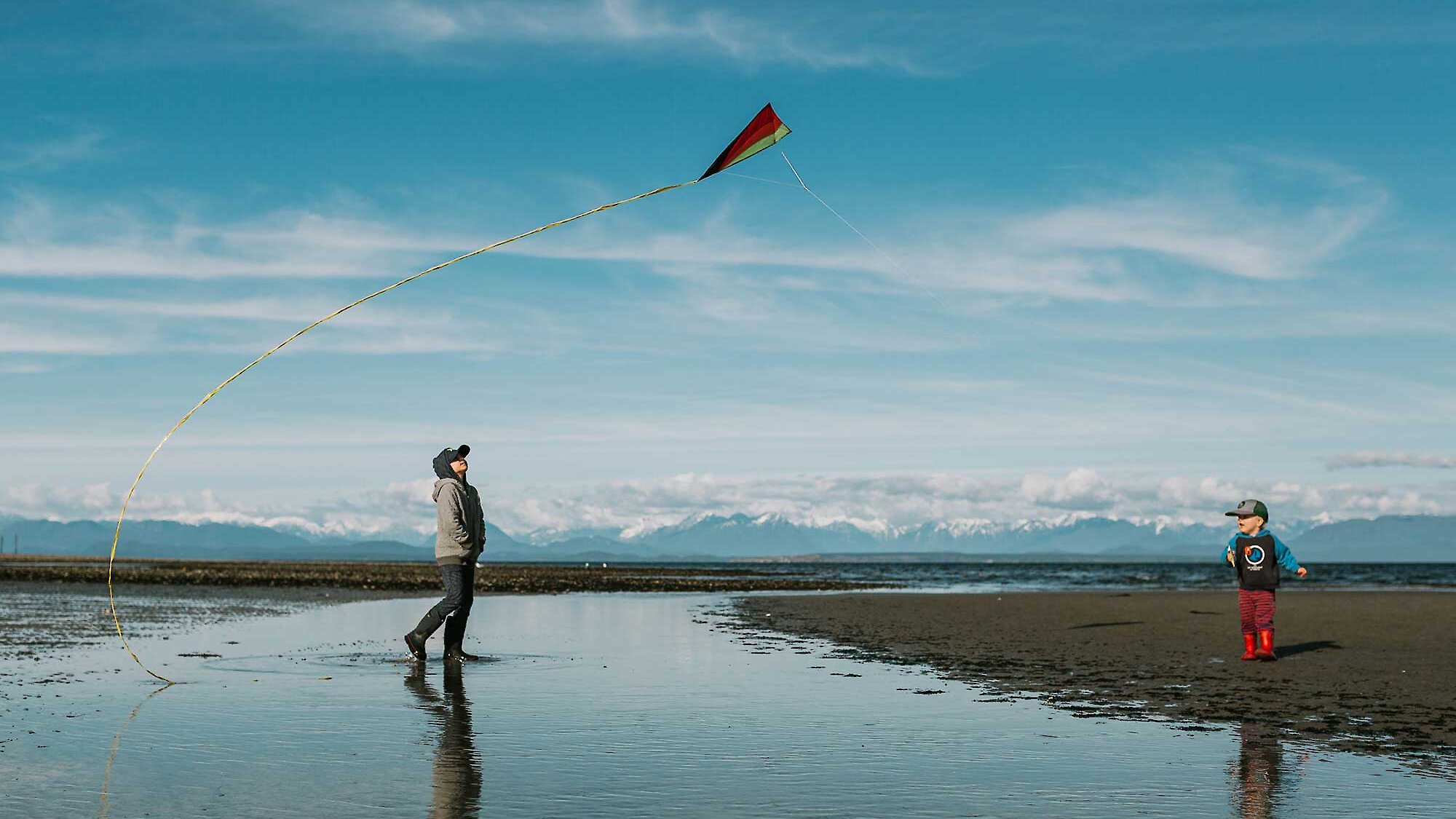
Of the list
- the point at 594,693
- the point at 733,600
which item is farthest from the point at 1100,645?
the point at 733,600

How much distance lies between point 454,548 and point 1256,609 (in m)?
9.13

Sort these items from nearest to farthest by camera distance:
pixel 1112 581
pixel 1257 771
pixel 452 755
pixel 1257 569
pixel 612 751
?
pixel 1257 771 → pixel 452 755 → pixel 612 751 → pixel 1257 569 → pixel 1112 581

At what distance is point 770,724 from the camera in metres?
10.0

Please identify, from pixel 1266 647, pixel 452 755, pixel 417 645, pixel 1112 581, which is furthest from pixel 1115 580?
pixel 452 755

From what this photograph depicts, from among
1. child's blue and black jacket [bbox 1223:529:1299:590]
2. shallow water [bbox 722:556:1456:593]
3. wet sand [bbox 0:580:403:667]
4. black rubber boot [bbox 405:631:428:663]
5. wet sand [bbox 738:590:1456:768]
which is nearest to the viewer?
wet sand [bbox 738:590:1456:768]

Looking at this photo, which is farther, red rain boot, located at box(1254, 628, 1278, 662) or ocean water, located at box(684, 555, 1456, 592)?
ocean water, located at box(684, 555, 1456, 592)

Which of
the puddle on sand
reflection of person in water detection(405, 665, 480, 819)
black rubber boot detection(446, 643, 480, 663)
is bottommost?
the puddle on sand

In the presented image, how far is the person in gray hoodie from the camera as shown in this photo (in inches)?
574

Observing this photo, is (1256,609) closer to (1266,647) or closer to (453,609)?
(1266,647)

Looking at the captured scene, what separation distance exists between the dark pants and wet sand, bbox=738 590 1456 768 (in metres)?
4.89

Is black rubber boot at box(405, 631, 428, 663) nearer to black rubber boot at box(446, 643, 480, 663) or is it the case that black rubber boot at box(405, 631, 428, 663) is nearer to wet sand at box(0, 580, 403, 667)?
black rubber boot at box(446, 643, 480, 663)

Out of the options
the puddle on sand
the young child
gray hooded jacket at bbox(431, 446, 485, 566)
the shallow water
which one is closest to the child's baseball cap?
the young child

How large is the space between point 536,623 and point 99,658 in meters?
9.20

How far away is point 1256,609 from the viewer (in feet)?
50.5
